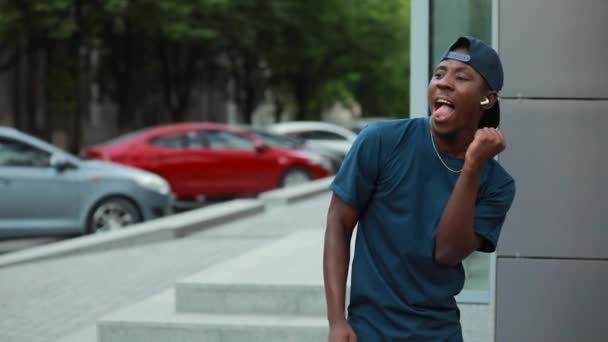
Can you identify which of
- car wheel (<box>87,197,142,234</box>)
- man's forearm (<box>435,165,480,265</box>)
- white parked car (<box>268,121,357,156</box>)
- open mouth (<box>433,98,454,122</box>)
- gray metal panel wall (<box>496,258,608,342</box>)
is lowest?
white parked car (<box>268,121,357,156</box>)

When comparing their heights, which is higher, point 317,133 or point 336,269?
point 336,269

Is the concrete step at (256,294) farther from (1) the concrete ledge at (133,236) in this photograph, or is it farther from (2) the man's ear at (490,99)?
(1) the concrete ledge at (133,236)

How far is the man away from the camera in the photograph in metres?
2.99

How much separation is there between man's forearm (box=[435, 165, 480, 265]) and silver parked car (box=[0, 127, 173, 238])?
10.8m

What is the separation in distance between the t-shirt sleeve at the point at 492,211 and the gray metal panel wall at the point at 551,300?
2.51 m

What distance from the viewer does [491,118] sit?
3.11 metres

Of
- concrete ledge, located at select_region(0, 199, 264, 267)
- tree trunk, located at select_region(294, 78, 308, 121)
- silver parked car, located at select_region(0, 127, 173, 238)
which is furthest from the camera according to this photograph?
tree trunk, located at select_region(294, 78, 308, 121)

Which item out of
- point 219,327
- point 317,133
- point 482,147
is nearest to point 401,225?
point 482,147

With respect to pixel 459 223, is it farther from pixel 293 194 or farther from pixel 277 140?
pixel 277 140

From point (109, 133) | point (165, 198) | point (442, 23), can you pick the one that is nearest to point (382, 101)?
point (109, 133)

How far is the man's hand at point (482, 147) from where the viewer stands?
2869 mm

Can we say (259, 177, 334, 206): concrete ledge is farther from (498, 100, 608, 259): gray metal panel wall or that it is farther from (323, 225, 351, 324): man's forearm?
(323, 225, 351, 324): man's forearm

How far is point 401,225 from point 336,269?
20 centimetres

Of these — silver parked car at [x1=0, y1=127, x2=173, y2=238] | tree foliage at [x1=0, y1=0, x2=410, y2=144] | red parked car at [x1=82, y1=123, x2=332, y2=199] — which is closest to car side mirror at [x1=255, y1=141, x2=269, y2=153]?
red parked car at [x1=82, y1=123, x2=332, y2=199]
